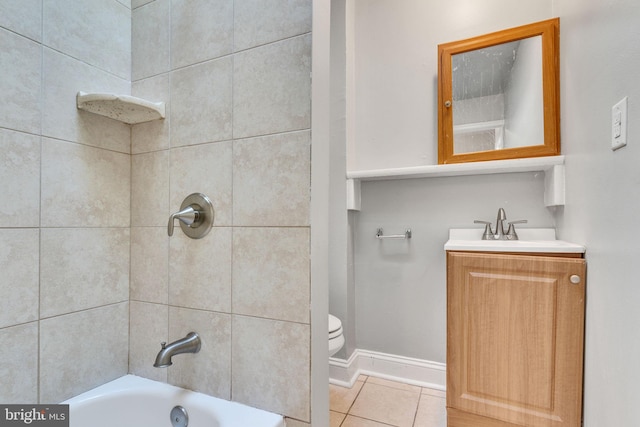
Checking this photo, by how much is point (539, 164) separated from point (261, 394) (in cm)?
157

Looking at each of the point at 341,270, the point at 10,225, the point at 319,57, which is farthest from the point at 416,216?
the point at 10,225

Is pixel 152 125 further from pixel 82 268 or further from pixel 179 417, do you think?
pixel 179 417

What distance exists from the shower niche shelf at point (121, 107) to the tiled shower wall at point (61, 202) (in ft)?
0.13

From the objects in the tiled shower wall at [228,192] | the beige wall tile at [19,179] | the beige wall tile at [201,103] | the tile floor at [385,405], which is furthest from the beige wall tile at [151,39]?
the tile floor at [385,405]

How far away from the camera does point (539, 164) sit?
1462mm

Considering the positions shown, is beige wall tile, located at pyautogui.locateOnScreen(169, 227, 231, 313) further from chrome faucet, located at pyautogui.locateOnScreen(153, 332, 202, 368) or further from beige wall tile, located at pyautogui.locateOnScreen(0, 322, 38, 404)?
beige wall tile, located at pyautogui.locateOnScreen(0, 322, 38, 404)

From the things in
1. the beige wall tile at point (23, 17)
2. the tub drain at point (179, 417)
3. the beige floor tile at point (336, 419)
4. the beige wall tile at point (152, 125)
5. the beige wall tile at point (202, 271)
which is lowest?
the beige floor tile at point (336, 419)

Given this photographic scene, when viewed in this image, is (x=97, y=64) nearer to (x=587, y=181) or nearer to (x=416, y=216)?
(x=416, y=216)

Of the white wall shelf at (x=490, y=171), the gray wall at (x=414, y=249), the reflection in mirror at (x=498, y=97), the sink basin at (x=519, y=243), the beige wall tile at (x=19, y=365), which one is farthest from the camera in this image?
the gray wall at (x=414, y=249)

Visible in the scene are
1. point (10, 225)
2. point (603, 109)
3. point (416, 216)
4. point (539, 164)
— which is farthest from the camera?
point (416, 216)

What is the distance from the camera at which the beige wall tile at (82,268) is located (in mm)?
933

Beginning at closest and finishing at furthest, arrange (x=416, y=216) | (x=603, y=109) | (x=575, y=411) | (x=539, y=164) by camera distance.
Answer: (x=603, y=109)
(x=575, y=411)
(x=539, y=164)
(x=416, y=216)

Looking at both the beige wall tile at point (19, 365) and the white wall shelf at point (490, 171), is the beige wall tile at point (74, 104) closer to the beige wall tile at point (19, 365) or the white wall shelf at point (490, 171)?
the beige wall tile at point (19, 365)

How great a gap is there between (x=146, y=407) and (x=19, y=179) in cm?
82
